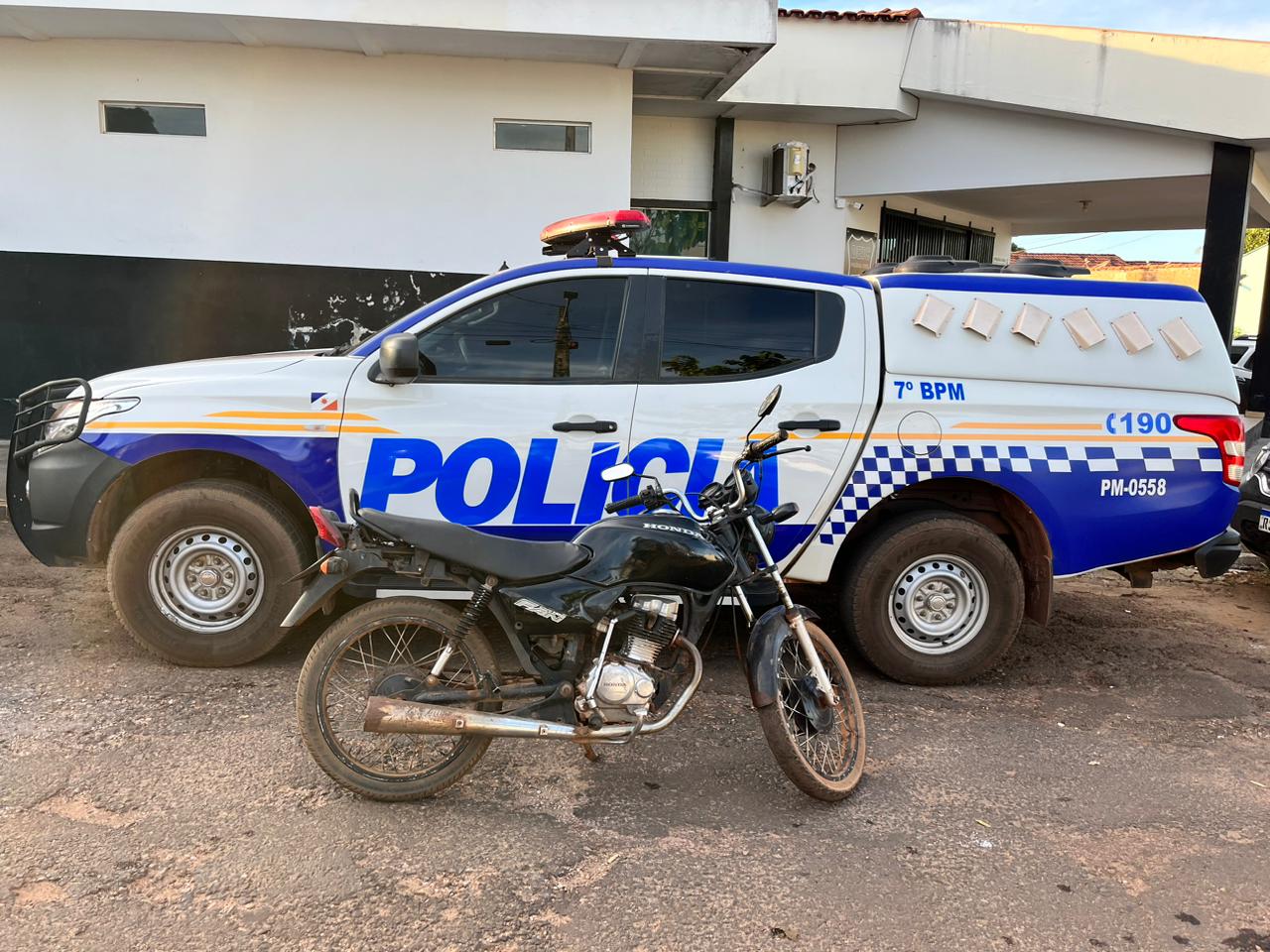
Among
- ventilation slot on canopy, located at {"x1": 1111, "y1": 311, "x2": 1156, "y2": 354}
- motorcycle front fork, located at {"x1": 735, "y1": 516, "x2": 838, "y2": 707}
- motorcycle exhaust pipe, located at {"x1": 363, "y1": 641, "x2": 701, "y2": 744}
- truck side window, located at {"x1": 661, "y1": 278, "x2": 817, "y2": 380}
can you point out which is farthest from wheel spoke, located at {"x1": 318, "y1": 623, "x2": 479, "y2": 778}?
ventilation slot on canopy, located at {"x1": 1111, "y1": 311, "x2": 1156, "y2": 354}

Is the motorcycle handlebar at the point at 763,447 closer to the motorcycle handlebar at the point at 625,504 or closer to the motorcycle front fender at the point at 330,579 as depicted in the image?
the motorcycle handlebar at the point at 625,504

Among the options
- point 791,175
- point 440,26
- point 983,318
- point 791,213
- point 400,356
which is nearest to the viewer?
point 400,356

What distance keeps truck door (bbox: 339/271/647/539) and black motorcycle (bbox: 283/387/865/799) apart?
904 mm

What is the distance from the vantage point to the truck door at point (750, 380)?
14.1 feet

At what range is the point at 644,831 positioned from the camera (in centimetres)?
317

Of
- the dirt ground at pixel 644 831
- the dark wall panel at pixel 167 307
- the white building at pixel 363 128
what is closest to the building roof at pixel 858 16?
the white building at pixel 363 128

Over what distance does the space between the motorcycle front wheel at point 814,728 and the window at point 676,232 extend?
28.2 feet

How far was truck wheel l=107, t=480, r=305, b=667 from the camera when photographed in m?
4.25

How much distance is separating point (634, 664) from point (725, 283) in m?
2.06

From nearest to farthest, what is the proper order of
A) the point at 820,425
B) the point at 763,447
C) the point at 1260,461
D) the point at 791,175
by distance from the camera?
the point at 763,447 → the point at 820,425 → the point at 1260,461 → the point at 791,175

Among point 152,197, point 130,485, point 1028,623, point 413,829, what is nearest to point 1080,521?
point 1028,623

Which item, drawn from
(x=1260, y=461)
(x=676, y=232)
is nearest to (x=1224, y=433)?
(x=1260, y=461)

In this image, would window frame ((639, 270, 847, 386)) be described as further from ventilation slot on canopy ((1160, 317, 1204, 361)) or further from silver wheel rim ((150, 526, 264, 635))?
silver wheel rim ((150, 526, 264, 635))

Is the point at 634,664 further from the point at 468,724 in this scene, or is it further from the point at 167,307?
the point at 167,307
